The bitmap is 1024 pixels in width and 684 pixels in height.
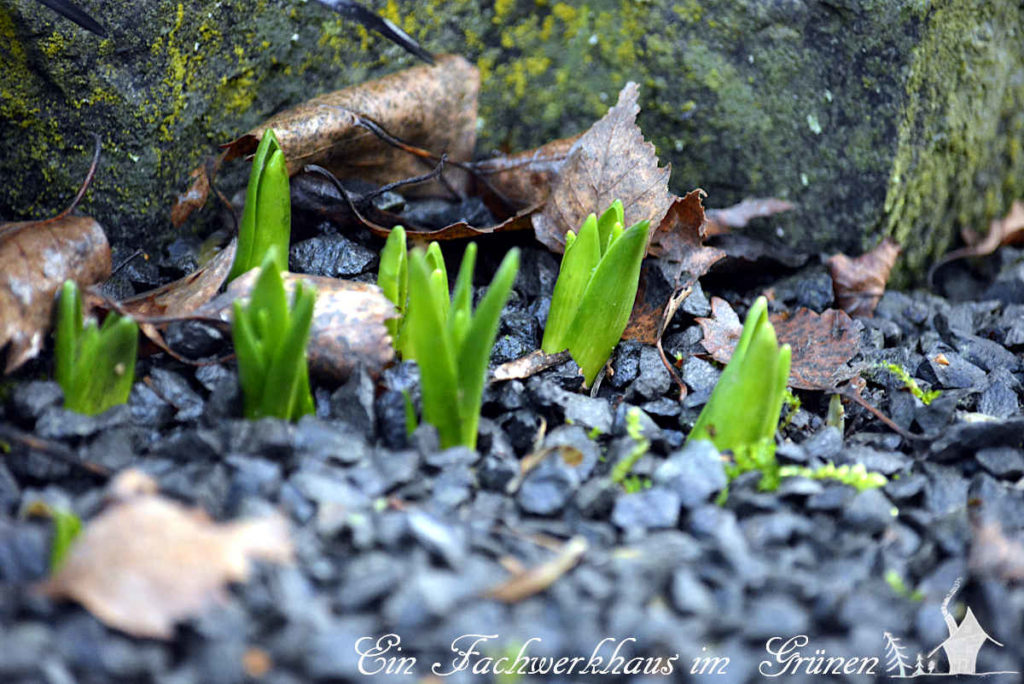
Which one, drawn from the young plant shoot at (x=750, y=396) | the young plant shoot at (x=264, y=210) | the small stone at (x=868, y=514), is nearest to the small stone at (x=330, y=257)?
the young plant shoot at (x=264, y=210)

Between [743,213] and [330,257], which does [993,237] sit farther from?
[330,257]

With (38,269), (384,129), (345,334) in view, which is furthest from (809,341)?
(38,269)

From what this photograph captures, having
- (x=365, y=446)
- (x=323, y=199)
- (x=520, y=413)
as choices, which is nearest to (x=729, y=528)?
(x=520, y=413)

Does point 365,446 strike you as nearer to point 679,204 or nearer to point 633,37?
point 679,204

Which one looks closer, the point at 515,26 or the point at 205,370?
the point at 205,370

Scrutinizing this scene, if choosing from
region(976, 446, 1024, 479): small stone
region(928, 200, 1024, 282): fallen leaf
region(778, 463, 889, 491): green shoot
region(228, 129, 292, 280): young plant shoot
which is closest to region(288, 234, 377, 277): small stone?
region(228, 129, 292, 280): young plant shoot

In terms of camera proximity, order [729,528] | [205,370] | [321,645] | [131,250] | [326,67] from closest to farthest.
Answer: [321,645], [729,528], [205,370], [131,250], [326,67]
